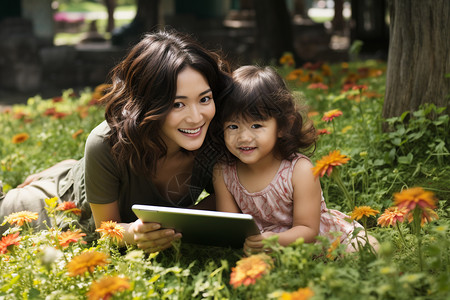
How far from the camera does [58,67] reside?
10.3 m

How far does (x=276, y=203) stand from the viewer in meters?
2.56

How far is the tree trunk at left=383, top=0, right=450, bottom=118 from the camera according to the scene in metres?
3.29

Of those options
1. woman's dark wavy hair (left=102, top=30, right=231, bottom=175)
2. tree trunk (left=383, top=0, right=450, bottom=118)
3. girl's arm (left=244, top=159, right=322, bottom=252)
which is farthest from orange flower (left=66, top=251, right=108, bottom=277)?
tree trunk (left=383, top=0, right=450, bottom=118)

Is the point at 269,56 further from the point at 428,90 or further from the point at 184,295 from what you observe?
the point at 184,295

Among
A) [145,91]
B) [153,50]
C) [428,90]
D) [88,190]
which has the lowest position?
[88,190]

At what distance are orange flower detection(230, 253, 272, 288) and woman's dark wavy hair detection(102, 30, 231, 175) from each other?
2.62 ft

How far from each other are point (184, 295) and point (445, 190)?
1542mm

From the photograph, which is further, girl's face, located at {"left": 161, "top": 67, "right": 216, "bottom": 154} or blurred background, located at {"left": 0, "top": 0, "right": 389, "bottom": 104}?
blurred background, located at {"left": 0, "top": 0, "right": 389, "bottom": 104}

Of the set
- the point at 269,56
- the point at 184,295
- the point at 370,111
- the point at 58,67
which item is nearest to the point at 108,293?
the point at 184,295

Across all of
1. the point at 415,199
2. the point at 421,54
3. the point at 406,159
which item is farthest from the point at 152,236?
the point at 421,54

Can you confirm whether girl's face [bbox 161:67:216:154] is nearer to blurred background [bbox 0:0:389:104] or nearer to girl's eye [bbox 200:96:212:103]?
girl's eye [bbox 200:96:212:103]

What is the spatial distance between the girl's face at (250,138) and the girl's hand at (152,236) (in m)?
0.44

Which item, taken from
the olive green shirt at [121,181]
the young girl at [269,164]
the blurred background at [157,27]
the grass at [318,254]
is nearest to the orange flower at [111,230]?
the grass at [318,254]

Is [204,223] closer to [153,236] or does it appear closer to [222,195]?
[153,236]
